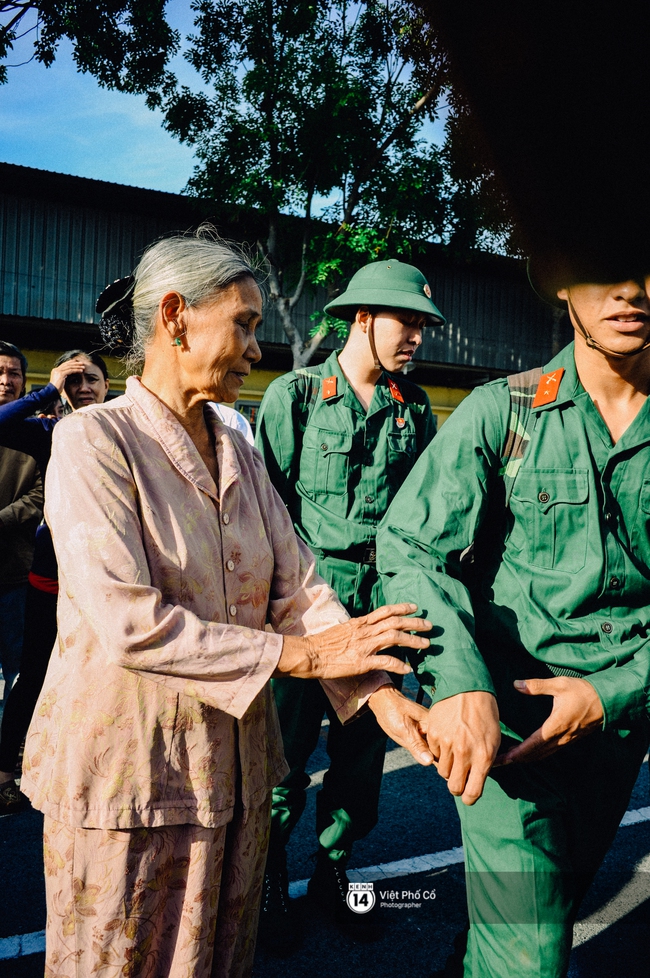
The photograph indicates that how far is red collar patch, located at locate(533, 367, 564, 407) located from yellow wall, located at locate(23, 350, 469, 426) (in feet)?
28.6

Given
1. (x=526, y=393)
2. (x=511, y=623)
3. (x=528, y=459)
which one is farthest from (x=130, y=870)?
(x=526, y=393)

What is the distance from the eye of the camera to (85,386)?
3594 mm

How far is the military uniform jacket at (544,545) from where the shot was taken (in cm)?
169

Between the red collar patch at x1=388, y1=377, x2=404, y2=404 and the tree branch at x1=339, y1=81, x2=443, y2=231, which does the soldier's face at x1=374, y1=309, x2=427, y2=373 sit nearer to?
the red collar patch at x1=388, y1=377, x2=404, y2=404

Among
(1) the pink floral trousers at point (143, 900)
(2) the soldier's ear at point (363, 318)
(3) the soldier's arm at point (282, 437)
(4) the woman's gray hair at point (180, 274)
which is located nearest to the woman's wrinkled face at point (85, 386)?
(3) the soldier's arm at point (282, 437)

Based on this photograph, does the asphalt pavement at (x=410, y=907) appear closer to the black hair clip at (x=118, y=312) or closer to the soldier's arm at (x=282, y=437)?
the soldier's arm at (x=282, y=437)

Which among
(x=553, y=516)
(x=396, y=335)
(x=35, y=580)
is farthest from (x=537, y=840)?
(x=35, y=580)

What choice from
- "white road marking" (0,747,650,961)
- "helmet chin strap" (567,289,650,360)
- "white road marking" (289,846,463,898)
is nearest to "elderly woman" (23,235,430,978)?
"helmet chin strap" (567,289,650,360)

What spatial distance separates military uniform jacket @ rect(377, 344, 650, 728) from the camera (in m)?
1.69

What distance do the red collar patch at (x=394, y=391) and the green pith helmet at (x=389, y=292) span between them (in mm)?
313

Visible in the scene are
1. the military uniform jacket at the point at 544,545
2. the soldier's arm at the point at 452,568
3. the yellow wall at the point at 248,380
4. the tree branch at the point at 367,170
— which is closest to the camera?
the soldier's arm at the point at 452,568

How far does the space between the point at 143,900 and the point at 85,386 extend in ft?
8.40

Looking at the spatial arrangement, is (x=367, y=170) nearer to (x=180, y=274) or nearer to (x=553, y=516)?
(x=180, y=274)

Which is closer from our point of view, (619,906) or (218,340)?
(218,340)
